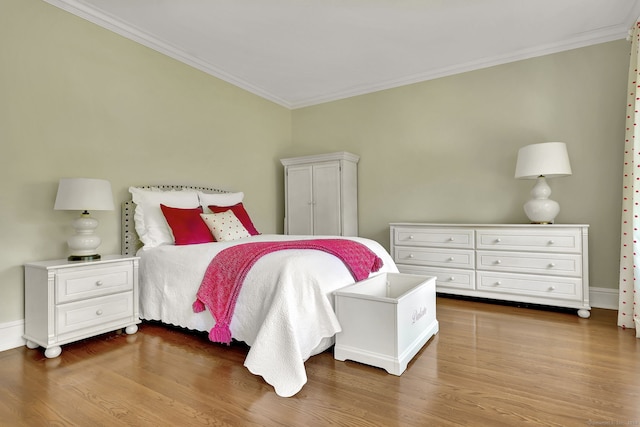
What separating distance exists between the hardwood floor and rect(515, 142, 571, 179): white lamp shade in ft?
4.32

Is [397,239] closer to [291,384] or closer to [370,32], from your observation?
[370,32]

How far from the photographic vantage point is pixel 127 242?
295cm

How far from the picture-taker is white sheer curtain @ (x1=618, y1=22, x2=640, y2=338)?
2.45m

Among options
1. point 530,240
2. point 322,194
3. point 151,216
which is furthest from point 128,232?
point 530,240

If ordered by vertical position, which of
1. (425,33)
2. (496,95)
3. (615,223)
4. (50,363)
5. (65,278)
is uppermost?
(425,33)

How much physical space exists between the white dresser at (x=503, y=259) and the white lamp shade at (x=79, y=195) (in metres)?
2.76

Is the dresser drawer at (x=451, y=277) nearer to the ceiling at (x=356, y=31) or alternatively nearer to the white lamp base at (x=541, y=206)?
the white lamp base at (x=541, y=206)

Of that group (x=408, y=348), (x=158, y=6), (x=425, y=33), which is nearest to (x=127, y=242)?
(x=158, y=6)

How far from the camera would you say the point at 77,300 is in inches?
88.3

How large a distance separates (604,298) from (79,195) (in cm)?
439

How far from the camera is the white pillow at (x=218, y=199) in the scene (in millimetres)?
3398

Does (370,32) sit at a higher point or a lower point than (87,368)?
higher

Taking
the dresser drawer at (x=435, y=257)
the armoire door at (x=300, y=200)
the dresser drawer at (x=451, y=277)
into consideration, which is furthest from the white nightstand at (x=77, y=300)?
the dresser drawer at (x=451, y=277)

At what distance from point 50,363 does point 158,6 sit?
266cm
